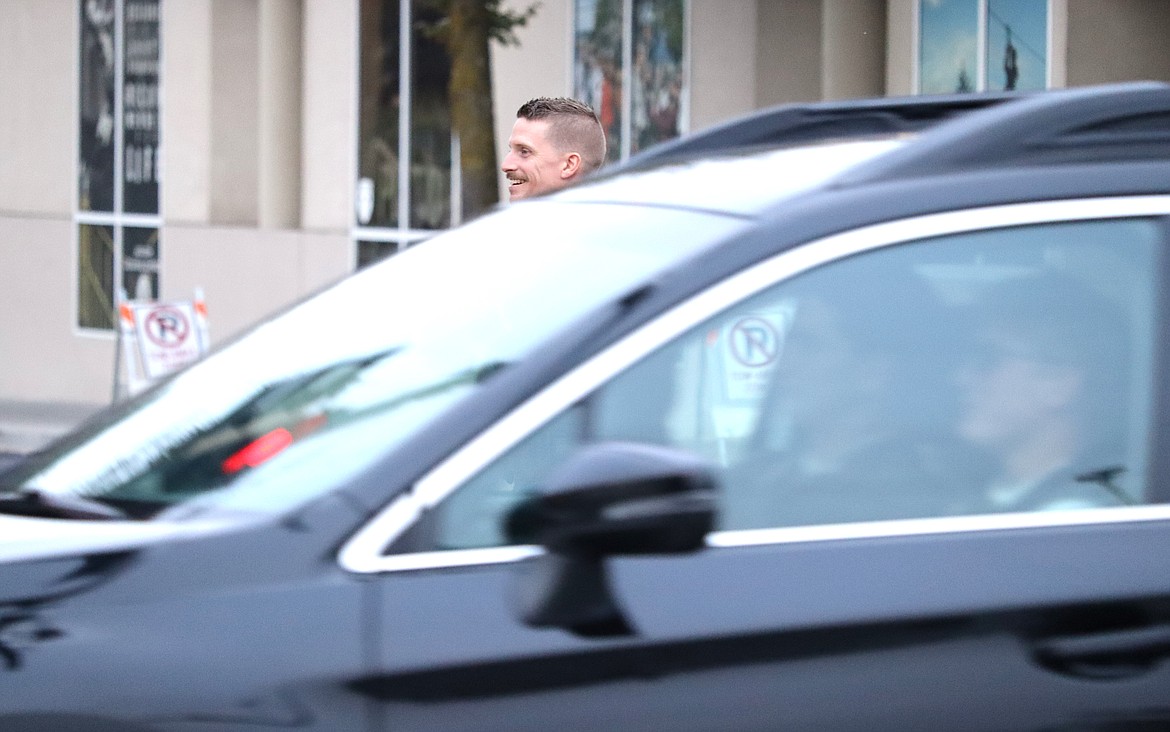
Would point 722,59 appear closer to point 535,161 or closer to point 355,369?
point 535,161

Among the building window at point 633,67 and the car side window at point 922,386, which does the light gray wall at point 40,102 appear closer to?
the building window at point 633,67

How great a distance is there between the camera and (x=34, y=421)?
1798 cm

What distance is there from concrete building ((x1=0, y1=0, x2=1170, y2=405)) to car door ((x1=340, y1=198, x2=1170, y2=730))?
40.4ft

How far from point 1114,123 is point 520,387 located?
1.06 metres

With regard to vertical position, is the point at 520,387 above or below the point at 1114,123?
below

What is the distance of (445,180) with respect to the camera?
18.6m

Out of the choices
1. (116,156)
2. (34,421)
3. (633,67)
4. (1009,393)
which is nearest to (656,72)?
(633,67)

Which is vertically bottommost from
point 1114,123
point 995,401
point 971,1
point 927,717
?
point 927,717

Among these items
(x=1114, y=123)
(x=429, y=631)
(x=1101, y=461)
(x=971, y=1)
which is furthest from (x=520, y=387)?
(x=971, y=1)

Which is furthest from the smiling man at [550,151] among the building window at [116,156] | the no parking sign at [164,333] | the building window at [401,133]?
the building window at [116,156]

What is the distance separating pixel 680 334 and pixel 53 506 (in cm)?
99

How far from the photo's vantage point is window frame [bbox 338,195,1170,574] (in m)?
2.54

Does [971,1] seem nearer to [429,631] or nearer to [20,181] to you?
[20,181]

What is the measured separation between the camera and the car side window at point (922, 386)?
271cm
